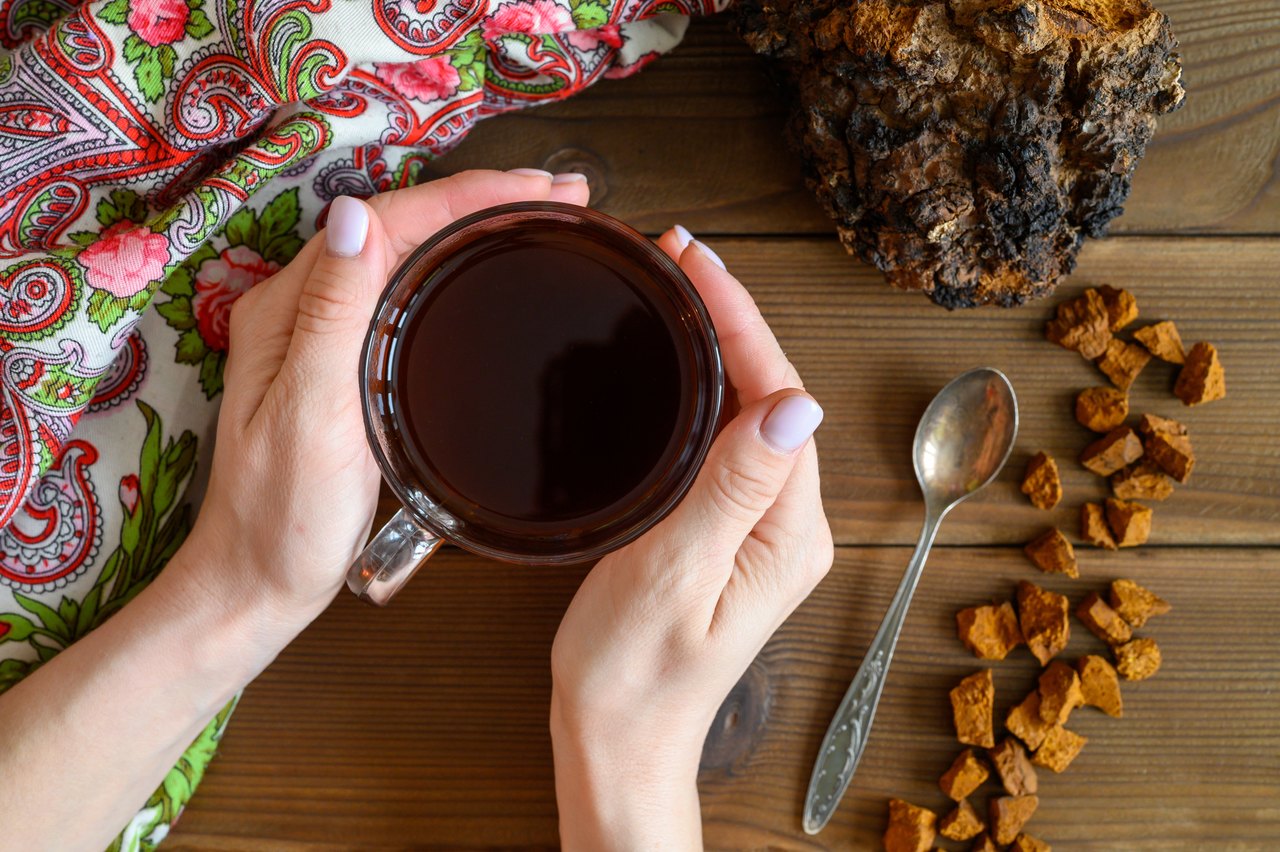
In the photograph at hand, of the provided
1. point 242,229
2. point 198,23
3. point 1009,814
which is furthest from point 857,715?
point 198,23

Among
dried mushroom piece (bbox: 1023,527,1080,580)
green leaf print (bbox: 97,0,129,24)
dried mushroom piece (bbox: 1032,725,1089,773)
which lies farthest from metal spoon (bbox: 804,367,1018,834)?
green leaf print (bbox: 97,0,129,24)

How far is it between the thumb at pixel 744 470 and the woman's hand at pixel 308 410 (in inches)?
12.7

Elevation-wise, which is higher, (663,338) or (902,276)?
(663,338)

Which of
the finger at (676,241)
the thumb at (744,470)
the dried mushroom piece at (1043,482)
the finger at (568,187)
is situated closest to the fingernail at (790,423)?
the thumb at (744,470)

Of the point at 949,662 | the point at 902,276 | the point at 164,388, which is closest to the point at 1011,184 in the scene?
the point at 902,276

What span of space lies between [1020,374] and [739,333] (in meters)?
0.44

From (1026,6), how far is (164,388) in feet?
3.12

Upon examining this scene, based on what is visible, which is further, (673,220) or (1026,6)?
(673,220)

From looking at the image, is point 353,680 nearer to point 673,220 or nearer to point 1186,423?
point 673,220

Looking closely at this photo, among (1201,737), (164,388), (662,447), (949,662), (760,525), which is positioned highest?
(164,388)

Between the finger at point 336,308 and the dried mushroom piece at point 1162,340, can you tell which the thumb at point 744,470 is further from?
the dried mushroom piece at point 1162,340

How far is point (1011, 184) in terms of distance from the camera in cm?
91

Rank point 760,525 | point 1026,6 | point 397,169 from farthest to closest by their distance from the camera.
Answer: point 397,169 < point 760,525 < point 1026,6

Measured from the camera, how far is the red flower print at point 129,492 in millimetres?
993
